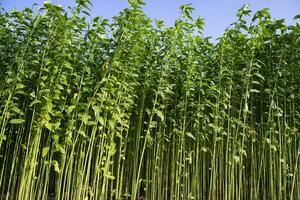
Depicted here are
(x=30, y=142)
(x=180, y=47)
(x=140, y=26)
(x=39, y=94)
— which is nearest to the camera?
(x=39, y=94)

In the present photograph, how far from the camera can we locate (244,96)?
3.51 m

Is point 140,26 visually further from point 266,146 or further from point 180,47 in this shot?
point 266,146

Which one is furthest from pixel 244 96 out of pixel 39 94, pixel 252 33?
pixel 39 94

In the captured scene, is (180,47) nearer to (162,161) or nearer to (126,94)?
(126,94)

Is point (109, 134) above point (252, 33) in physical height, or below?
below

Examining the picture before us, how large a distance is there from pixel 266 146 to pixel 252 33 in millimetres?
1383

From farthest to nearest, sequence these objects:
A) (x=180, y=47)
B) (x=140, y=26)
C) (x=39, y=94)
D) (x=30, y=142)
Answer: (x=180, y=47)
(x=140, y=26)
(x=30, y=142)
(x=39, y=94)

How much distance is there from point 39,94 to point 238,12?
2.43 m

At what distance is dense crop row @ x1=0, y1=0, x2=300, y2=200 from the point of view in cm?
316

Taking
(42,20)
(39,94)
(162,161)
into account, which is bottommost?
(162,161)

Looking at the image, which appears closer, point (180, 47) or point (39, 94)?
point (39, 94)

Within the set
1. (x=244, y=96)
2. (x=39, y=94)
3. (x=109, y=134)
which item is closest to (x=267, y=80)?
(x=244, y=96)

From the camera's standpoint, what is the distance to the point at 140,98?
12.8 ft

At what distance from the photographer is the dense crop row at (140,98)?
316cm
